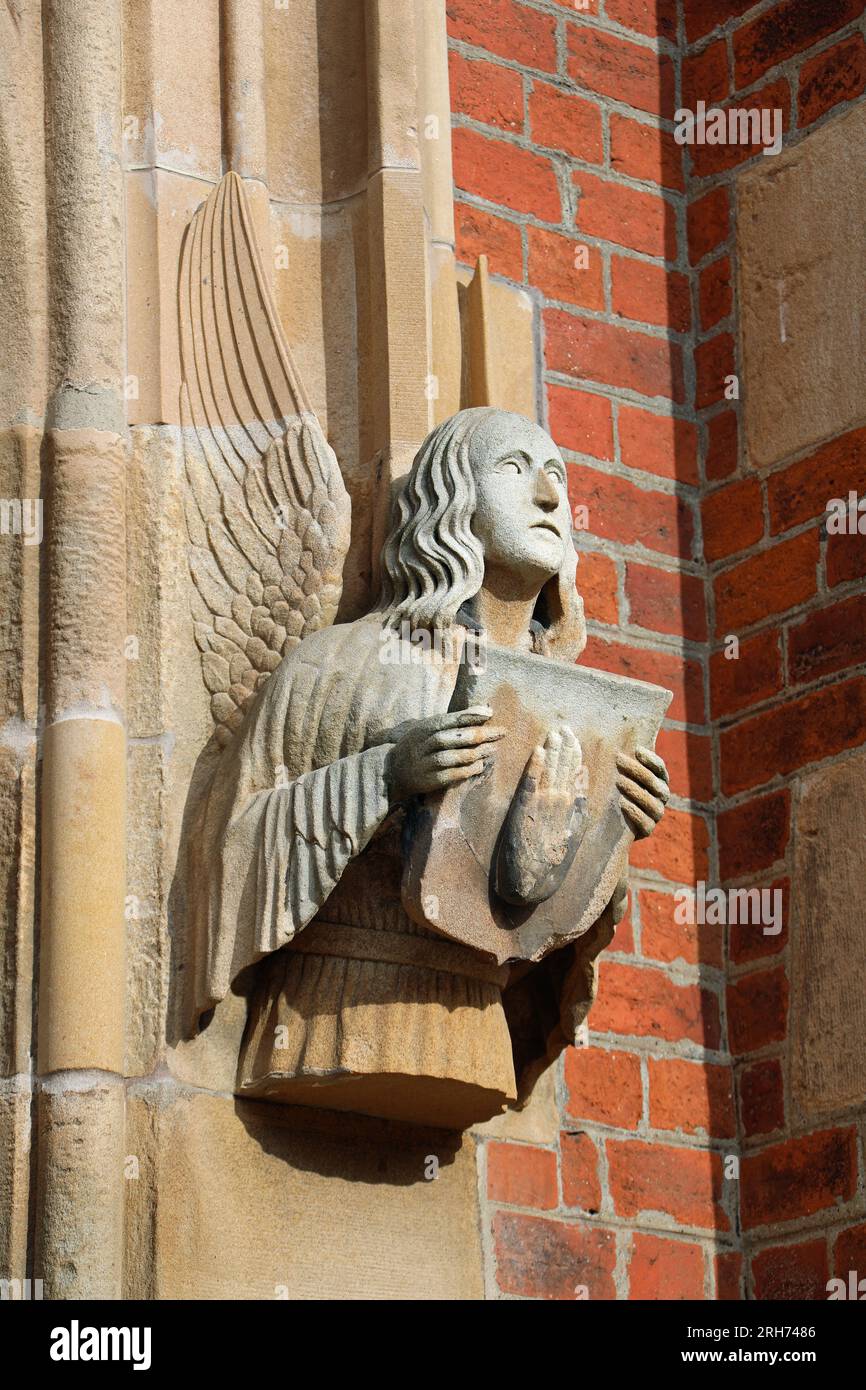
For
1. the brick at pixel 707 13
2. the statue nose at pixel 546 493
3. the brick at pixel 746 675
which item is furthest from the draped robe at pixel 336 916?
the brick at pixel 707 13

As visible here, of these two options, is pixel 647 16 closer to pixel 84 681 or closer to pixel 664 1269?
pixel 84 681

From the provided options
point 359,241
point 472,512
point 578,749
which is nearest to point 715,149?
point 359,241

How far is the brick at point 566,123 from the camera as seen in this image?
14.6 feet

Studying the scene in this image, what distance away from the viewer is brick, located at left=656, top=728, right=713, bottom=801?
429 centimetres

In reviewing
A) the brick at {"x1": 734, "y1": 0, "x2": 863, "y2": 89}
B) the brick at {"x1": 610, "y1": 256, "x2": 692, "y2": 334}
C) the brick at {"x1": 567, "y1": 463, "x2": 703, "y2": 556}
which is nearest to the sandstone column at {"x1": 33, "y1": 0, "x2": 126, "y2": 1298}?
the brick at {"x1": 567, "y1": 463, "x2": 703, "y2": 556}

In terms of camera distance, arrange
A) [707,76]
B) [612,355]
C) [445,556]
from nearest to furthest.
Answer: [445,556] → [612,355] → [707,76]

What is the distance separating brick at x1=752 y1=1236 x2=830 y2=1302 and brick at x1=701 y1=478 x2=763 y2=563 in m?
1.09

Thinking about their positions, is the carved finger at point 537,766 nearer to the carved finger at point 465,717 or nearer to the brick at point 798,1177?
the carved finger at point 465,717

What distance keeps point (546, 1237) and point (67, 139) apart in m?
1.62

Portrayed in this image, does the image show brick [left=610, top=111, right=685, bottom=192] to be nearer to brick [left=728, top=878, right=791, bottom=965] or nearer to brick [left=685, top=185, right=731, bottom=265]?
brick [left=685, top=185, right=731, bottom=265]

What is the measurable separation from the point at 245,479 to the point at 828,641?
112 centimetres

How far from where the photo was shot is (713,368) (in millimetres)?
4531

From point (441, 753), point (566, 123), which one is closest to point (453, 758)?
point (441, 753)

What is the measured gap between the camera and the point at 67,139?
11.5 ft
